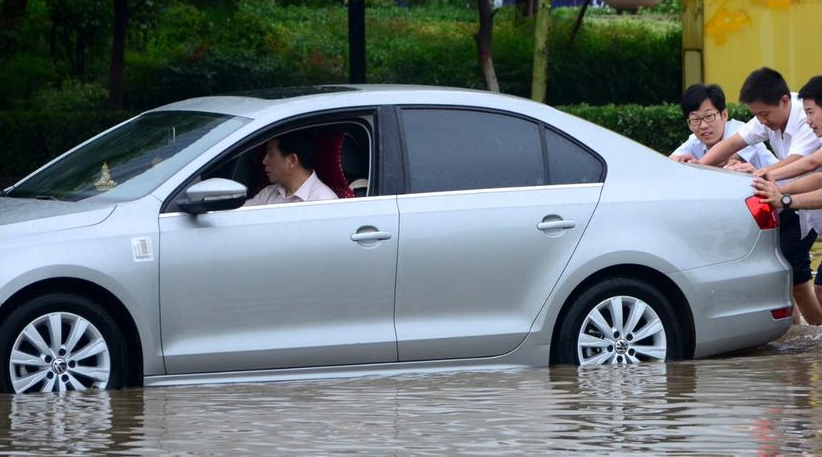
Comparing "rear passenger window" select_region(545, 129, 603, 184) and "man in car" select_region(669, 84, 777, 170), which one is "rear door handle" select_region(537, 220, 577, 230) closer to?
"rear passenger window" select_region(545, 129, 603, 184)

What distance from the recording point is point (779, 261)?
7398 mm

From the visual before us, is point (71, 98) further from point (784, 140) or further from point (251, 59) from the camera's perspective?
point (784, 140)

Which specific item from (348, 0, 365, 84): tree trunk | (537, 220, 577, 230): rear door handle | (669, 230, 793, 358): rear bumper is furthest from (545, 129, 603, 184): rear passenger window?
(348, 0, 365, 84): tree trunk

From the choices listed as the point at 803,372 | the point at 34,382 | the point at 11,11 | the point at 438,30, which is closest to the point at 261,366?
the point at 34,382

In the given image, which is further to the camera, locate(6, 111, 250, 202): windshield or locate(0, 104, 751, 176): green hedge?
locate(0, 104, 751, 176): green hedge

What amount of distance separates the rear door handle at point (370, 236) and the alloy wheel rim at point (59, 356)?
1169 mm

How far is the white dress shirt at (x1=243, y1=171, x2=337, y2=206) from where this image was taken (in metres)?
6.82

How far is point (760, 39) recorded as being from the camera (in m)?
19.5

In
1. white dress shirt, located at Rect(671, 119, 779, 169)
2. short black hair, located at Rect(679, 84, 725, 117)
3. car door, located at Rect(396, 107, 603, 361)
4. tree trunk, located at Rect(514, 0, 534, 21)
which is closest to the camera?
car door, located at Rect(396, 107, 603, 361)

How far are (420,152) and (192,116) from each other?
3.57 ft

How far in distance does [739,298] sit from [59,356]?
127 inches

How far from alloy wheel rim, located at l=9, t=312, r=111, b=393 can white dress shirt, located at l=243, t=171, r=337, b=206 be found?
100cm

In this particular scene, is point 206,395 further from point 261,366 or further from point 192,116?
point 192,116

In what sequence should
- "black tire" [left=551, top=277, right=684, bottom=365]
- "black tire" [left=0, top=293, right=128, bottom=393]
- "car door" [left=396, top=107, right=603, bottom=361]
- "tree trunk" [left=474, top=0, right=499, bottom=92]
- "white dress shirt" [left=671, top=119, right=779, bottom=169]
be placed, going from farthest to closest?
1. "tree trunk" [left=474, top=0, right=499, bottom=92]
2. "white dress shirt" [left=671, top=119, right=779, bottom=169]
3. "black tire" [left=551, top=277, right=684, bottom=365]
4. "car door" [left=396, top=107, right=603, bottom=361]
5. "black tire" [left=0, top=293, right=128, bottom=393]
